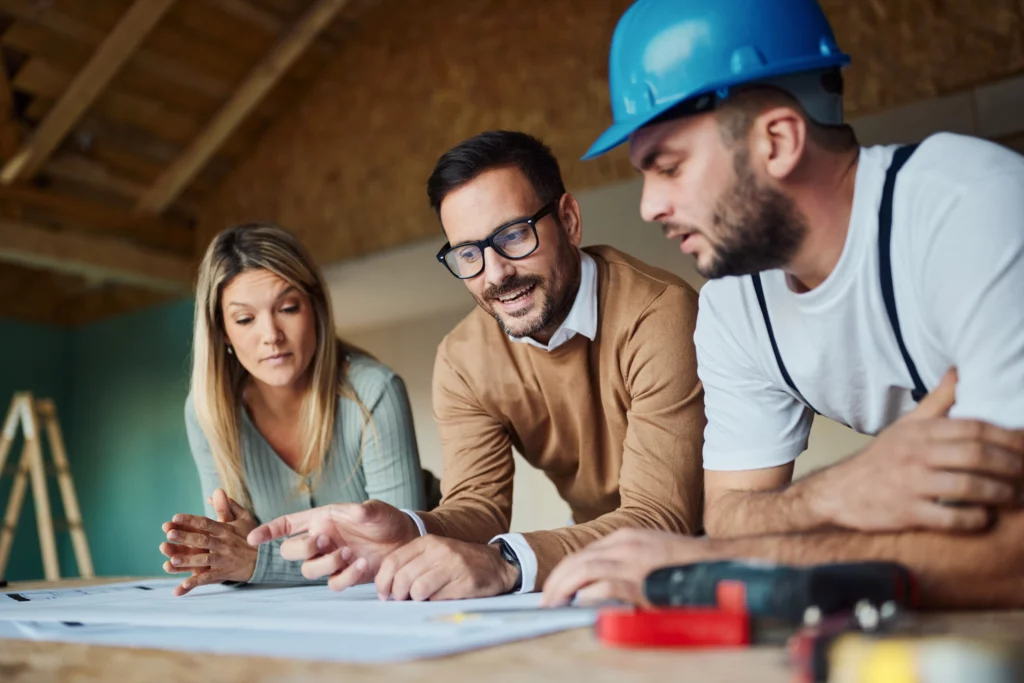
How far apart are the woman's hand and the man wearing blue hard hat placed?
35.4 inches

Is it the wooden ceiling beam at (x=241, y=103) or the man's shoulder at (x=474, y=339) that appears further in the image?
the wooden ceiling beam at (x=241, y=103)

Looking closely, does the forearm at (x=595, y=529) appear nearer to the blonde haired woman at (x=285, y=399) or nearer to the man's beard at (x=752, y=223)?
the man's beard at (x=752, y=223)

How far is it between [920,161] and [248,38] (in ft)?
14.7

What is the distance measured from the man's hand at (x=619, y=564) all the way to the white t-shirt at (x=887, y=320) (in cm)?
32

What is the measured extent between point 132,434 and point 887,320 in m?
5.81

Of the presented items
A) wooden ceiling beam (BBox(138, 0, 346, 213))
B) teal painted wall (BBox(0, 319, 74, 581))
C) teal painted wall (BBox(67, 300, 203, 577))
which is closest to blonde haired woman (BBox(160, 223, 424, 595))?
wooden ceiling beam (BBox(138, 0, 346, 213))

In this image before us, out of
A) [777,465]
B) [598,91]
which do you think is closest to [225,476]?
[777,465]

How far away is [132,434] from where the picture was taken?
602 cm

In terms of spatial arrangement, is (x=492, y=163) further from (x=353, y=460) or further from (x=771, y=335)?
(x=353, y=460)

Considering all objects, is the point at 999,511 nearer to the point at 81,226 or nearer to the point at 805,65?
the point at 805,65

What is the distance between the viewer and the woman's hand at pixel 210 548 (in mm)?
1568

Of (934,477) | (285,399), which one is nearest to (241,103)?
(285,399)

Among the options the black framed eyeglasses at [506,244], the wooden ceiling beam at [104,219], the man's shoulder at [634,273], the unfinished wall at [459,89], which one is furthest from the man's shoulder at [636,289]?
the wooden ceiling beam at [104,219]

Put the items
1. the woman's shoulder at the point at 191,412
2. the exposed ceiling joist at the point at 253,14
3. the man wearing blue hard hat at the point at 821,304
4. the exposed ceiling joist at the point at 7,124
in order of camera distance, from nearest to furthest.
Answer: the man wearing blue hard hat at the point at 821,304, the woman's shoulder at the point at 191,412, the exposed ceiling joist at the point at 7,124, the exposed ceiling joist at the point at 253,14
